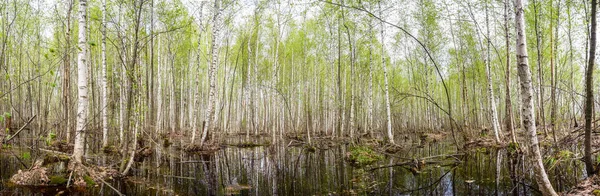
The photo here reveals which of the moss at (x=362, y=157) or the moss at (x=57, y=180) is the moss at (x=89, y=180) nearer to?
the moss at (x=57, y=180)

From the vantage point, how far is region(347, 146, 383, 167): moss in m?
10.4

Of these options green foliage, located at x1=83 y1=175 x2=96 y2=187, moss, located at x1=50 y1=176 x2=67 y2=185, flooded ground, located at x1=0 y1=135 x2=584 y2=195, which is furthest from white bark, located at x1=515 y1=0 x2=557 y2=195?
moss, located at x1=50 y1=176 x2=67 y2=185

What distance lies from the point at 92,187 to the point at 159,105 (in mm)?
13198

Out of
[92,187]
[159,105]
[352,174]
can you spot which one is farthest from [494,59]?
[92,187]

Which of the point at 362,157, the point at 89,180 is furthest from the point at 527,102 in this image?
the point at 89,180

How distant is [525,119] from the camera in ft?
16.0

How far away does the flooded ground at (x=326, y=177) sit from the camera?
6312mm

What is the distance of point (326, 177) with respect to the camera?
8109 mm

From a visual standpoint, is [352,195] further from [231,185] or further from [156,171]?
[156,171]

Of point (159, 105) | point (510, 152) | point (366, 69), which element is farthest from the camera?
point (366, 69)

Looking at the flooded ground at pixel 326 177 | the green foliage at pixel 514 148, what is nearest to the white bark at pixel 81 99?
the flooded ground at pixel 326 177

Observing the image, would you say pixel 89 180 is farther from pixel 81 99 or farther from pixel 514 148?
pixel 514 148

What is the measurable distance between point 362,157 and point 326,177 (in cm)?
298

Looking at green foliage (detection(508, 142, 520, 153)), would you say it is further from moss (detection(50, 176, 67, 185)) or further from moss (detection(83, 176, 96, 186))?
moss (detection(50, 176, 67, 185))
